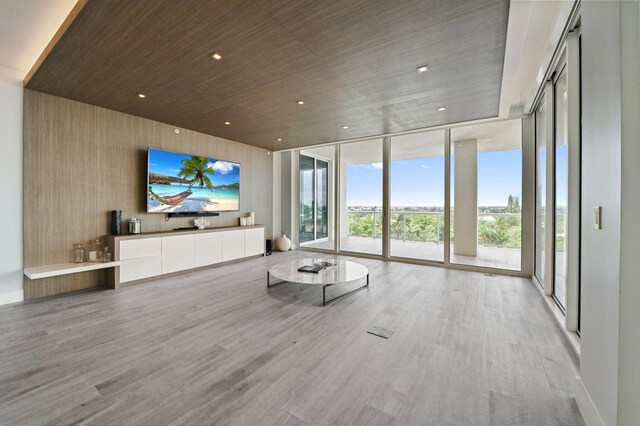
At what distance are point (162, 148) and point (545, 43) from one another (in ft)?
18.1

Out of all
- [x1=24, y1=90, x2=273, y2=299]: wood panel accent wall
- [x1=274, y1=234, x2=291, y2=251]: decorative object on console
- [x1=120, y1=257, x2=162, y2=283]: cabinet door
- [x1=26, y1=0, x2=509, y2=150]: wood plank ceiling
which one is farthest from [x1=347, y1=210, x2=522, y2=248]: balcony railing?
[x1=120, y1=257, x2=162, y2=283]: cabinet door

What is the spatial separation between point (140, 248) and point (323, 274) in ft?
9.49

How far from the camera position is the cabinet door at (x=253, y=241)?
5.81 m

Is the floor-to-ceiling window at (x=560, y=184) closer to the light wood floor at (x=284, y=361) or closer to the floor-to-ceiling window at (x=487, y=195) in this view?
the light wood floor at (x=284, y=361)

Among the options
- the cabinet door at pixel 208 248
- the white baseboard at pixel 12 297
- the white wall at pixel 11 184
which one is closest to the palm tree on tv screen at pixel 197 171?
the cabinet door at pixel 208 248

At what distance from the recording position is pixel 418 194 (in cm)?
558

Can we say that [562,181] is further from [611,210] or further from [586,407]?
[586,407]

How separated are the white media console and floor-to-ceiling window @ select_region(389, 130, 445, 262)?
3344mm

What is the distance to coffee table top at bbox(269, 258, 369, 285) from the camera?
10.7ft

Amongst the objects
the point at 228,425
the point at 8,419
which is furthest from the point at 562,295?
the point at 8,419

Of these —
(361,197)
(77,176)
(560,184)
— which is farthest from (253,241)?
(560,184)

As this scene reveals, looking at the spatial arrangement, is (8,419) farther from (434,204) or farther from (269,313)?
(434,204)

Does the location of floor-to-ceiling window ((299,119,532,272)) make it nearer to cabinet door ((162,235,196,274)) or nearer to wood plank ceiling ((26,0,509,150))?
wood plank ceiling ((26,0,509,150))

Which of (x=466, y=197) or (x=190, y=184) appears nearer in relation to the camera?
(x=190, y=184)
